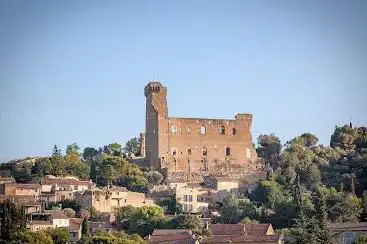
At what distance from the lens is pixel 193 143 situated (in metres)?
80.0

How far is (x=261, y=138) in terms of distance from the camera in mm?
84938

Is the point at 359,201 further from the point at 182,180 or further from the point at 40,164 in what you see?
the point at 40,164

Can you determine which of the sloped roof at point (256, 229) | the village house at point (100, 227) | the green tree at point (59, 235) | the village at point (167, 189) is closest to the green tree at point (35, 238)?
the green tree at point (59, 235)

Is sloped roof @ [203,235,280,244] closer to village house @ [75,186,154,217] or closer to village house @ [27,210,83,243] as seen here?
village house @ [27,210,83,243]

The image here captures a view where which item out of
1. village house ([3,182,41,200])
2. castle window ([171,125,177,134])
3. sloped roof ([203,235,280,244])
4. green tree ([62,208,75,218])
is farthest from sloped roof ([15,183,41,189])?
sloped roof ([203,235,280,244])

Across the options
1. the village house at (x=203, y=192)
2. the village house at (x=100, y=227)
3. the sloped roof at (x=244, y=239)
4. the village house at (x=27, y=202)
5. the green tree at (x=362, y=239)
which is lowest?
the green tree at (x=362, y=239)

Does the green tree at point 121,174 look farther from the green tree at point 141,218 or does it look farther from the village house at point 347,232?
the village house at point 347,232

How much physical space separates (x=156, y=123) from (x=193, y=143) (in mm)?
3454

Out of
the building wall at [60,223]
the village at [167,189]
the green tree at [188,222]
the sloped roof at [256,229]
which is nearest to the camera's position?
the sloped roof at [256,229]

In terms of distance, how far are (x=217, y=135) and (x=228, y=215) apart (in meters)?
12.7

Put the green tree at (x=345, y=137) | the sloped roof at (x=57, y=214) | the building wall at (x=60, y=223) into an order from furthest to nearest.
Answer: the green tree at (x=345, y=137), the sloped roof at (x=57, y=214), the building wall at (x=60, y=223)

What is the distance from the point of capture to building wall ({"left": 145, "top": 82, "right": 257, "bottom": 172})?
78812 mm

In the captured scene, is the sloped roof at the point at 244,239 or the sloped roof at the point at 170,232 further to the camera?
the sloped roof at the point at 170,232

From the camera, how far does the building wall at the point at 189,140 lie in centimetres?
7881
